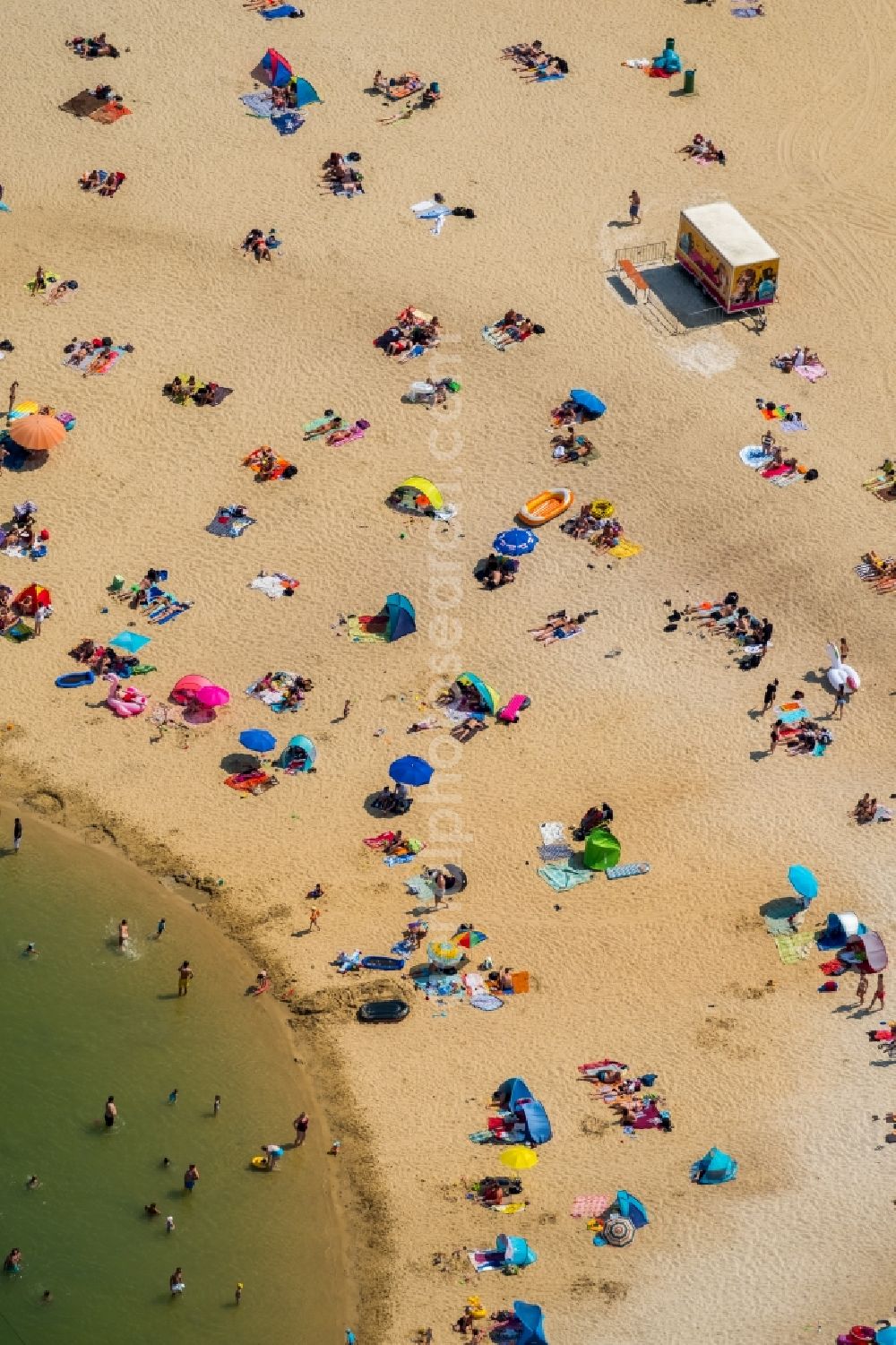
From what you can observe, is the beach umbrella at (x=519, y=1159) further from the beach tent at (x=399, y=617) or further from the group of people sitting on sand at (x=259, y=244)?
→ the group of people sitting on sand at (x=259, y=244)

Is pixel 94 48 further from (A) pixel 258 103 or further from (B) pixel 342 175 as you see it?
(B) pixel 342 175

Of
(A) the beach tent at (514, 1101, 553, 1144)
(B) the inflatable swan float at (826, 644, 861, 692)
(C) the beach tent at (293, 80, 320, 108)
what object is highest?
(C) the beach tent at (293, 80, 320, 108)

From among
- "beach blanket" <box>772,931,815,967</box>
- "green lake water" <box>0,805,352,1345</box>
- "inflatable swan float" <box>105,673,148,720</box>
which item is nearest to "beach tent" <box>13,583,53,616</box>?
"inflatable swan float" <box>105,673,148,720</box>

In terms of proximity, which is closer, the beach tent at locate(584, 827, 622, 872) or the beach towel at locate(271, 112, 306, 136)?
the beach tent at locate(584, 827, 622, 872)

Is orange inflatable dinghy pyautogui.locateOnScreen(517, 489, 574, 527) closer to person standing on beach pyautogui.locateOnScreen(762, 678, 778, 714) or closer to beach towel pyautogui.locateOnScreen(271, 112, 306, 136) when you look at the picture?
person standing on beach pyautogui.locateOnScreen(762, 678, 778, 714)

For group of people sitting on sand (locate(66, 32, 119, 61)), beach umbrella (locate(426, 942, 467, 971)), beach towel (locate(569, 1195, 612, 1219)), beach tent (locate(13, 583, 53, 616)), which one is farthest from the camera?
group of people sitting on sand (locate(66, 32, 119, 61))

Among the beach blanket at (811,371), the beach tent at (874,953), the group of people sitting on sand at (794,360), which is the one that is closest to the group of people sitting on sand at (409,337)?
the group of people sitting on sand at (794,360)
